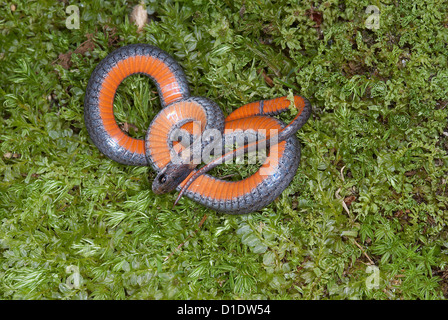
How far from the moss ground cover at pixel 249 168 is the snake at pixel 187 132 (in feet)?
0.56

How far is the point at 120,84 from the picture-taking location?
351cm

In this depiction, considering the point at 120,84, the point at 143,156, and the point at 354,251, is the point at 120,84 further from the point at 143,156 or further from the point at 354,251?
the point at 354,251

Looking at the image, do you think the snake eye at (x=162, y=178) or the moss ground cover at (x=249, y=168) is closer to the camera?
the snake eye at (x=162, y=178)

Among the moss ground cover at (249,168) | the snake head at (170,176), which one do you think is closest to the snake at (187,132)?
the snake head at (170,176)

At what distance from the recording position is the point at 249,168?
3.31 m

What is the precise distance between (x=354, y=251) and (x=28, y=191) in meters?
3.10

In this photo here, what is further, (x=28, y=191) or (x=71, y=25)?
(x=71, y=25)

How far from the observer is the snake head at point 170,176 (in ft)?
9.82

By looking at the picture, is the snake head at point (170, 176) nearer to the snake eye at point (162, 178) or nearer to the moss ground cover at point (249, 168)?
the snake eye at point (162, 178)

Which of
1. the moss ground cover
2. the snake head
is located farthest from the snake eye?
the moss ground cover

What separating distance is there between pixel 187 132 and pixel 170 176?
0.46 metres

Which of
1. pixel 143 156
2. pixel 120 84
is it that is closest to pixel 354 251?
pixel 143 156

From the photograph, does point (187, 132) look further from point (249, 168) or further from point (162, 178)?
point (249, 168)

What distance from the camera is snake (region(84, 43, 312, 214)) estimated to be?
10.1 feet
